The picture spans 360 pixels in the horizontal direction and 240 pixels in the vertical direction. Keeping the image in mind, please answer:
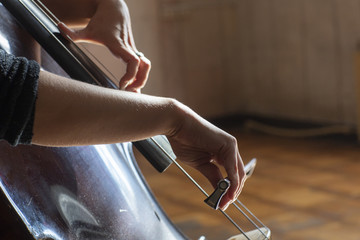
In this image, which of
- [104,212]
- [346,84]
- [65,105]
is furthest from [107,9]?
[346,84]

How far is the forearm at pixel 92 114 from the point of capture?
19.0 inches

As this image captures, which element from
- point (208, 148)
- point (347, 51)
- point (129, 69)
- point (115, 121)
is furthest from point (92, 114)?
point (347, 51)

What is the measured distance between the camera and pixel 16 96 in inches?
18.3

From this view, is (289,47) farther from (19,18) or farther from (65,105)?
(65,105)

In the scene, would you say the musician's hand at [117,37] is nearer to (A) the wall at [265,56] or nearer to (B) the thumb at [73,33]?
(B) the thumb at [73,33]

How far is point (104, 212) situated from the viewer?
69cm

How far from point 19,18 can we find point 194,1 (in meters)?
3.39

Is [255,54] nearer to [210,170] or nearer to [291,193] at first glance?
[291,193]

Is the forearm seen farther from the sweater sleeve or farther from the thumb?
the thumb

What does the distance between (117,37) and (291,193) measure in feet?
6.01

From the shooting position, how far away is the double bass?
0.59m

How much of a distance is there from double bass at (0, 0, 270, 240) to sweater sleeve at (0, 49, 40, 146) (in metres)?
0.08

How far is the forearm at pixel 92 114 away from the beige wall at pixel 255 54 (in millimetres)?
3148

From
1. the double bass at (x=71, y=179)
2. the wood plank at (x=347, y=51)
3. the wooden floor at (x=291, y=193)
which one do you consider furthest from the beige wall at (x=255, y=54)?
the double bass at (x=71, y=179)
